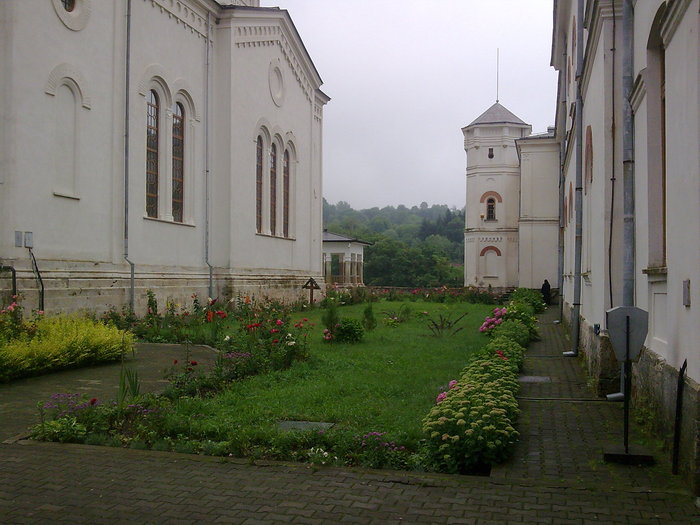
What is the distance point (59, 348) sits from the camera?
10.8 meters

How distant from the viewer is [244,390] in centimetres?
953

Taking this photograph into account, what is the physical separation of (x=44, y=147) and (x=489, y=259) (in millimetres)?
39199

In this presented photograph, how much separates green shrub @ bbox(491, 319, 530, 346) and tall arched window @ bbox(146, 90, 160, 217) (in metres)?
10.9

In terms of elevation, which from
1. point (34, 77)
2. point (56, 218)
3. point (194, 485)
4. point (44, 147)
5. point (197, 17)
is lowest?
point (194, 485)

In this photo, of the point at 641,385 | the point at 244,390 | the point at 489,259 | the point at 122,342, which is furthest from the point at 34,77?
the point at 489,259

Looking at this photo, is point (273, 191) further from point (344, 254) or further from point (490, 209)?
point (490, 209)

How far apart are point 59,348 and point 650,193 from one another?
8962 mm

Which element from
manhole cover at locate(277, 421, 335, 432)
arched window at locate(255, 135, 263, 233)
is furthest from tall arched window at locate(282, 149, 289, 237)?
manhole cover at locate(277, 421, 335, 432)

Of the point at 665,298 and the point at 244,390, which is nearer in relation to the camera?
Result: the point at 665,298

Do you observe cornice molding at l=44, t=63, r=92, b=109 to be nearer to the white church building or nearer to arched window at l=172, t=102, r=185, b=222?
the white church building

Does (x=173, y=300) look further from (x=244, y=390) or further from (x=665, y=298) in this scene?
(x=665, y=298)

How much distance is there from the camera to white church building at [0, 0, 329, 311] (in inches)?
581

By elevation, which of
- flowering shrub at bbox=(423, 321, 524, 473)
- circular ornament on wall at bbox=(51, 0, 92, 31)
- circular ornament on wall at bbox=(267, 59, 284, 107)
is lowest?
flowering shrub at bbox=(423, 321, 524, 473)

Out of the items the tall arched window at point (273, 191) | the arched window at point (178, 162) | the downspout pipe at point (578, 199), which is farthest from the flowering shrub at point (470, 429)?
the tall arched window at point (273, 191)
